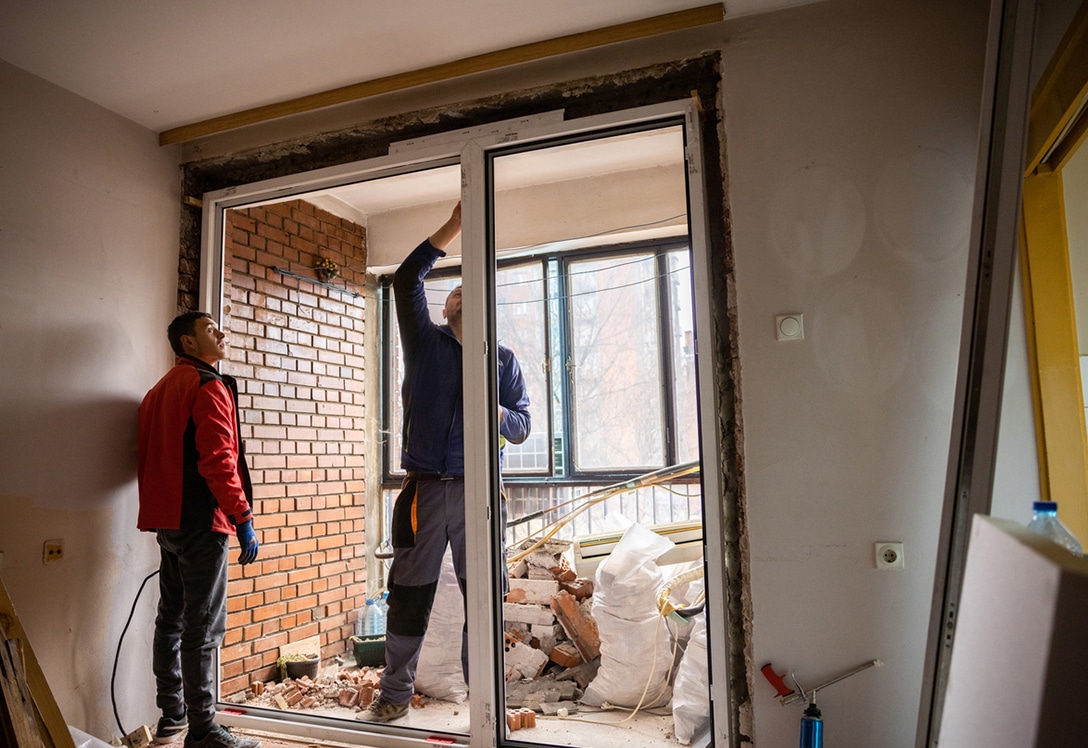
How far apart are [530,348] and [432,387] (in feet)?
2.46

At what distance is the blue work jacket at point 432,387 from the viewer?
293cm

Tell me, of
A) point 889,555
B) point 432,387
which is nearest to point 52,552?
point 432,387

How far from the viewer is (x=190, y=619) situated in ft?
8.52

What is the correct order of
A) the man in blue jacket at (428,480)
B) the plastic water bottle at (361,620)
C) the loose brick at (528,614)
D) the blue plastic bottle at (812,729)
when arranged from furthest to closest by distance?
the plastic water bottle at (361,620) < the loose brick at (528,614) < the man in blue jacket at (428,480) < the blue plastic bottle at (812,729)

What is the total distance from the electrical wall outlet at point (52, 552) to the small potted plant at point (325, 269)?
1731 millimetres

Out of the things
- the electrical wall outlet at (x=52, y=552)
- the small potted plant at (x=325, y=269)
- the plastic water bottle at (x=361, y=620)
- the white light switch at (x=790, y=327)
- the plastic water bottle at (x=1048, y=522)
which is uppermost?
the small potted plant at (x=325, y=269)

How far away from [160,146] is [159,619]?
6.84 ft

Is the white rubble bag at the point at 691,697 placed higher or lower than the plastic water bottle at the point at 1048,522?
lower

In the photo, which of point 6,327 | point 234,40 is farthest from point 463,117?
point 6,327

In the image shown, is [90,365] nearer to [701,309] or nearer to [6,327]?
[6,327]

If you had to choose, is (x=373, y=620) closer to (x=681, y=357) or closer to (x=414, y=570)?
(x=414, y=570)

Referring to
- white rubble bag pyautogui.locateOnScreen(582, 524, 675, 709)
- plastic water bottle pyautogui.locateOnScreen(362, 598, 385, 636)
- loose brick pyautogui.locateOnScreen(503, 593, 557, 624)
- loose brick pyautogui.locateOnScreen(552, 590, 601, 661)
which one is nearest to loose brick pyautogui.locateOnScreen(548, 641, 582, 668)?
loose brick pyautogui.locateOnScreen(552, 590, 601, 661)

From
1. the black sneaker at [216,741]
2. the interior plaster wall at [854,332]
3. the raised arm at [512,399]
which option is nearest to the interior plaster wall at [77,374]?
the black sneaker at [216,741]

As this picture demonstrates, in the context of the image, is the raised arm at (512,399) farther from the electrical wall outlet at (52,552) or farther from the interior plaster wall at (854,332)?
the electrical wall outlet at (52,552)
